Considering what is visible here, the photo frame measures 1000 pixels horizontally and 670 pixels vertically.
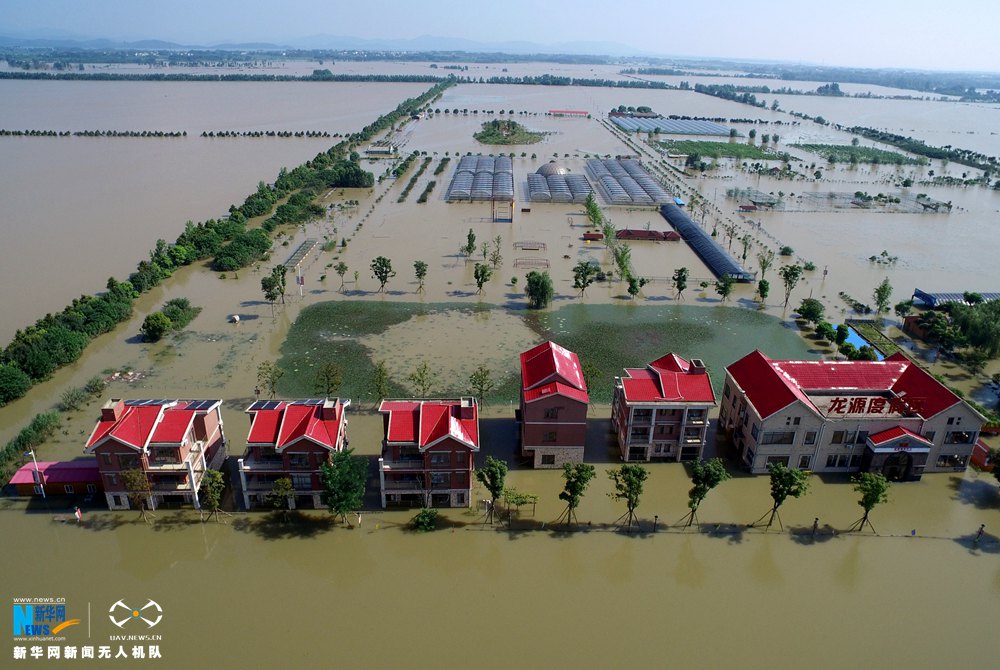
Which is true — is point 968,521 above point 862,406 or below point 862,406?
below

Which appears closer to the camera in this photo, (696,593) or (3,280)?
(696,593)

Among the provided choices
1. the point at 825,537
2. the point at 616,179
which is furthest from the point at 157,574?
the point at 616,179

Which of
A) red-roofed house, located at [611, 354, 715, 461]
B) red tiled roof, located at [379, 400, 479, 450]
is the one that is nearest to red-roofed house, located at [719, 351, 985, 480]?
red-roofed house, located at [611, 354, 715, 461]

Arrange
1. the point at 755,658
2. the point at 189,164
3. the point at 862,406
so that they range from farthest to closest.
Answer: the point at 189,164 < the point at 862,406 < the point at 755,658

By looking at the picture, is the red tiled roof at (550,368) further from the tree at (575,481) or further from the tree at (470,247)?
the tree at (470,247)

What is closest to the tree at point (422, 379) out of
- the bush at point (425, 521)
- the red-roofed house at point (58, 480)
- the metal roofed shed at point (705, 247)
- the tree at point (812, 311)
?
the bush at point (425, 521)

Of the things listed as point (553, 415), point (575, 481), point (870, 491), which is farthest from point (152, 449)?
point (870, 491)

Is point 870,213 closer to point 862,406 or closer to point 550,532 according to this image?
point 862,406
